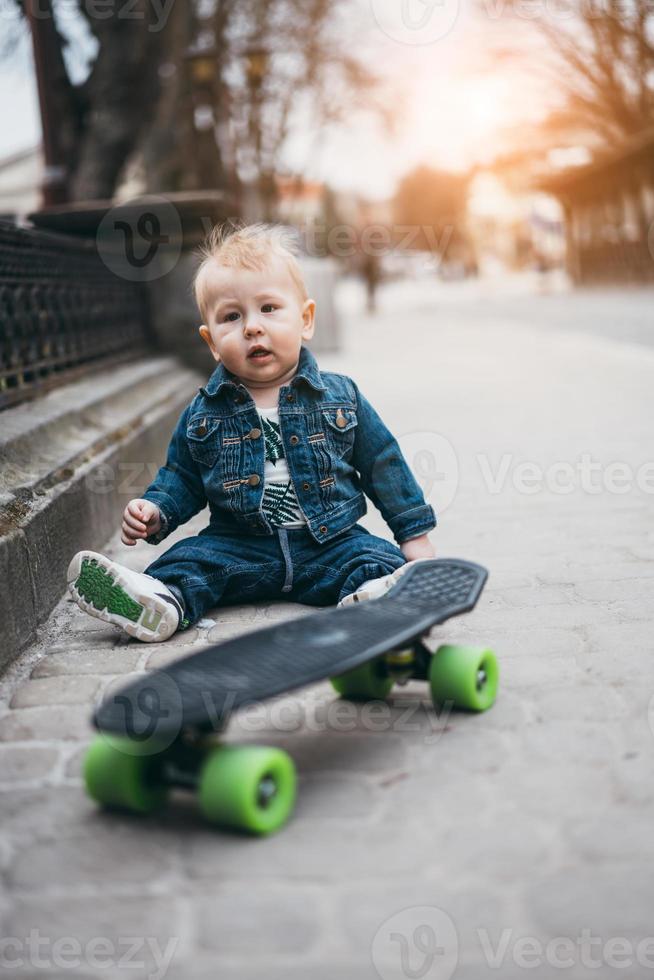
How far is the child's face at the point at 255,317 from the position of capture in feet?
9.94

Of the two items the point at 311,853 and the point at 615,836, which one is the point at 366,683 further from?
the point at 615,836

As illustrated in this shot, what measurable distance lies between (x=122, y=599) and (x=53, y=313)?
2388 millimetres

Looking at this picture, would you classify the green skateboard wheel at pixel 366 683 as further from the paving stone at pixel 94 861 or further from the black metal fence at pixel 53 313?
the black metal fence at pixel 53 313

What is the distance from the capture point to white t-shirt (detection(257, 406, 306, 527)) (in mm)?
3160

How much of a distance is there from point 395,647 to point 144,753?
1.87ft

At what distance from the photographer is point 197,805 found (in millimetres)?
1984

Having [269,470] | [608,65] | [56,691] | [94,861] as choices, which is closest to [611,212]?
[608,65]

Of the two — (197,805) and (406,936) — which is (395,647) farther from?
(406,936)

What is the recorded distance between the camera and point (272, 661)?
6.68 feet

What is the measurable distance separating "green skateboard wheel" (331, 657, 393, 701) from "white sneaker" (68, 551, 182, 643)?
67 cm

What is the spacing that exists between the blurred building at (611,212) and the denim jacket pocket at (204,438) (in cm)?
2112
